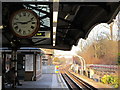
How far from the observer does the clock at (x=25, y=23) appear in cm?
484

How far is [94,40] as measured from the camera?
1000 inches

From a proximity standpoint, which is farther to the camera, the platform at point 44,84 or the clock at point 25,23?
the platform at point 44,84

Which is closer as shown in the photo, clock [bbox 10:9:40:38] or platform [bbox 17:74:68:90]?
clock [bbox 10:9:40:38]

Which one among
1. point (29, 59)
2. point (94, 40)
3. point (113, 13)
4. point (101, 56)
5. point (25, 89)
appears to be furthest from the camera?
point (94, 40)

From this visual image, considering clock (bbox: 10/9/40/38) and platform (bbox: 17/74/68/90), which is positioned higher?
clock (bbox: 10/9/40/38)

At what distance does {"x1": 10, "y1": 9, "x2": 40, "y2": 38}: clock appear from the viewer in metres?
4.84

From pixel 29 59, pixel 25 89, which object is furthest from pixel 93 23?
pixel 29 59

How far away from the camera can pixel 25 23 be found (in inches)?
200

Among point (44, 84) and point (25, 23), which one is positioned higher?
point (25, 23)

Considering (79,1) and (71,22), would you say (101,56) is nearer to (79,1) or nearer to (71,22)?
(71,22)

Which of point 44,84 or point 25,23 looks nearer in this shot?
point 25,23

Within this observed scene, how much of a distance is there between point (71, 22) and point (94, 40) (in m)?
16.9

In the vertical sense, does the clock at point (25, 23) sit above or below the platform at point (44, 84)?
above

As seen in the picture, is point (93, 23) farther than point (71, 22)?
No
